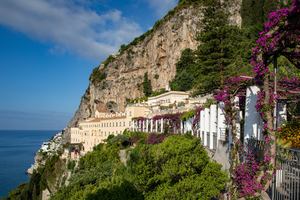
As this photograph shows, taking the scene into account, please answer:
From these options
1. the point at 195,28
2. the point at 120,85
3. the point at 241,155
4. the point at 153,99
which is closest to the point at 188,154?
the point at 241,155

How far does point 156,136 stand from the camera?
2777cm

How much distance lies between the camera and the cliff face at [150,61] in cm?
5859

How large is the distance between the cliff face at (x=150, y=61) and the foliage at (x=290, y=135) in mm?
50799

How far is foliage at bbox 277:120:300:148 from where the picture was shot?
7.05 meters

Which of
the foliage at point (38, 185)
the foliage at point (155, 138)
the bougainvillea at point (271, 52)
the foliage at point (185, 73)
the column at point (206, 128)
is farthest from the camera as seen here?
the foliage at point (185, 73)

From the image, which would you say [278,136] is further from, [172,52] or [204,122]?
[172,52]

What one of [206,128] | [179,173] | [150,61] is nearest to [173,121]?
[206,128]

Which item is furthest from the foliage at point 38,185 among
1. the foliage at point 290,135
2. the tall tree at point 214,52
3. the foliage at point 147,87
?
the foliage at point 290,135

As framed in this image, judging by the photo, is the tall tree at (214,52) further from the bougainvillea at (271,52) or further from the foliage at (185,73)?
the bougainvillea at (271,52)

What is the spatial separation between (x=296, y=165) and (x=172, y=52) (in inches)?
2182

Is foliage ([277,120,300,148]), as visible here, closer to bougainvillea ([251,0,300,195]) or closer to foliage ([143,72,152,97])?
bougainvillea ([251,0,300,195])

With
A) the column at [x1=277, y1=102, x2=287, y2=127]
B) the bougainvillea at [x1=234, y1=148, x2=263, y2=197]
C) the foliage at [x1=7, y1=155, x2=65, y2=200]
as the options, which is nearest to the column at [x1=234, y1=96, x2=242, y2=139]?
the bougainvillea at [x1=234, y1=148, x2=263, y2=197]

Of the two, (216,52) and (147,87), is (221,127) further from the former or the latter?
(147,87)

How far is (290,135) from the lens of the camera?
7.16 m
